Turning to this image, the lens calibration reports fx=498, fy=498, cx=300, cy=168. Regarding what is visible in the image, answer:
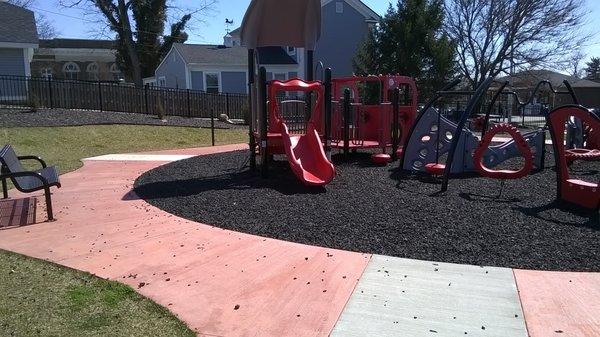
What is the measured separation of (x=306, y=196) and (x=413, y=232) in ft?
7.68

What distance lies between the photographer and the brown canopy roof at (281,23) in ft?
33.4

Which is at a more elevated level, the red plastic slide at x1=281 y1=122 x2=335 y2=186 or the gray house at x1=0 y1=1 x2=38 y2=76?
the gray house at x1=0 y1=1 x2=38 y2=76

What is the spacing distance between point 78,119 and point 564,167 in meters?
16.4

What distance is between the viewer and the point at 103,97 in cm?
2188

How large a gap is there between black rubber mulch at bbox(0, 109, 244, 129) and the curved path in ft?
38.9

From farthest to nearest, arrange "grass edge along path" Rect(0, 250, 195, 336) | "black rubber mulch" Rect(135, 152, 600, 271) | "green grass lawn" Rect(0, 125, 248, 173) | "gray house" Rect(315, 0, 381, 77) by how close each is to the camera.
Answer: "gray house" Rect(315, 0, 381, 77), "green grass lawn" Rect(0, 125, 248, 173), "black rubber mulch" Rect(135, 152, 600, 271), "grass edge along path" Rect(0, 250, 195, 336)

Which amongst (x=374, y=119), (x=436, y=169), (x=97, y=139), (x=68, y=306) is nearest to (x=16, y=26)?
(x=97, y=139)

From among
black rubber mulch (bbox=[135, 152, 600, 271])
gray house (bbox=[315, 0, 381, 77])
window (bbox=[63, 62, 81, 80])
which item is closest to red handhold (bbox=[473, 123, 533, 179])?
black rubber mulch (bbox=[135, 152, 600, 271])

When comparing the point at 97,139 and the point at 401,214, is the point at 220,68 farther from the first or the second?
the point at 401,214

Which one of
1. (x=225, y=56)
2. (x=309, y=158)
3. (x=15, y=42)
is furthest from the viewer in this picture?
(x=225, y=56)

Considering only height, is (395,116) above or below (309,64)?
below

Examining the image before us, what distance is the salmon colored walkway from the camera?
3.73 m

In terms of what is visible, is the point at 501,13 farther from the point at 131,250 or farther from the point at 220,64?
the point at 131,250

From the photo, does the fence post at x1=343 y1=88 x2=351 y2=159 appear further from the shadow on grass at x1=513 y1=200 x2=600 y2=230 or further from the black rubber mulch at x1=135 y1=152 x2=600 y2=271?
the shadow on grass at x1=513 y1=200 x2=600 y2=230
